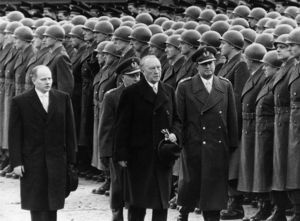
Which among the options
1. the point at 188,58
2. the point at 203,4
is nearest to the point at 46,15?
the point at 203,4

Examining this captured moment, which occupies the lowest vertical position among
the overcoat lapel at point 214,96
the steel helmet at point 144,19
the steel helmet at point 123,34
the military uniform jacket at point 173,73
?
the steel helmet at point 144,19

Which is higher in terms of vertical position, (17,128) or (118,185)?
(17,128)

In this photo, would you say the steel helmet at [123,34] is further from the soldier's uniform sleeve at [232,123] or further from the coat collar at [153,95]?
the coat collar at [153,95]

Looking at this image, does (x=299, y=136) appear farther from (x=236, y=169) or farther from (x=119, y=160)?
(x=119, y=160)

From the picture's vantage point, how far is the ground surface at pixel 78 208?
14.6 m

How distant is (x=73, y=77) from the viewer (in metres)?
17.5

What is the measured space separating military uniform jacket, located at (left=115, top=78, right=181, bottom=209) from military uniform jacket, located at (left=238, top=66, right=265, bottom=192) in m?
1.84

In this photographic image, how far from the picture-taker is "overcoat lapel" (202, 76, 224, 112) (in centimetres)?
1303

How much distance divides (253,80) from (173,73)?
1798mm

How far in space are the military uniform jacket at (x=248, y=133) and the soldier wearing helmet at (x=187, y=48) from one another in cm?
142

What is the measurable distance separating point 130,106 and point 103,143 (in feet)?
4.92

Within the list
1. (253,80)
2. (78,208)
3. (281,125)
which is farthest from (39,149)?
(78,208)

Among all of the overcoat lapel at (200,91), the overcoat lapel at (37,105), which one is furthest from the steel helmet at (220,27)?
the overcoat lapel at (37,105)

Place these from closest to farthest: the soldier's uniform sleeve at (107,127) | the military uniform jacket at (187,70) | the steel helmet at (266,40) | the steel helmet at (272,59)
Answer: the soldier's uniform sleeve at (107,127) < the steel helmet at (272,59) < the steel helmet at (266,40) < the military uniform jacket at (187,70)
